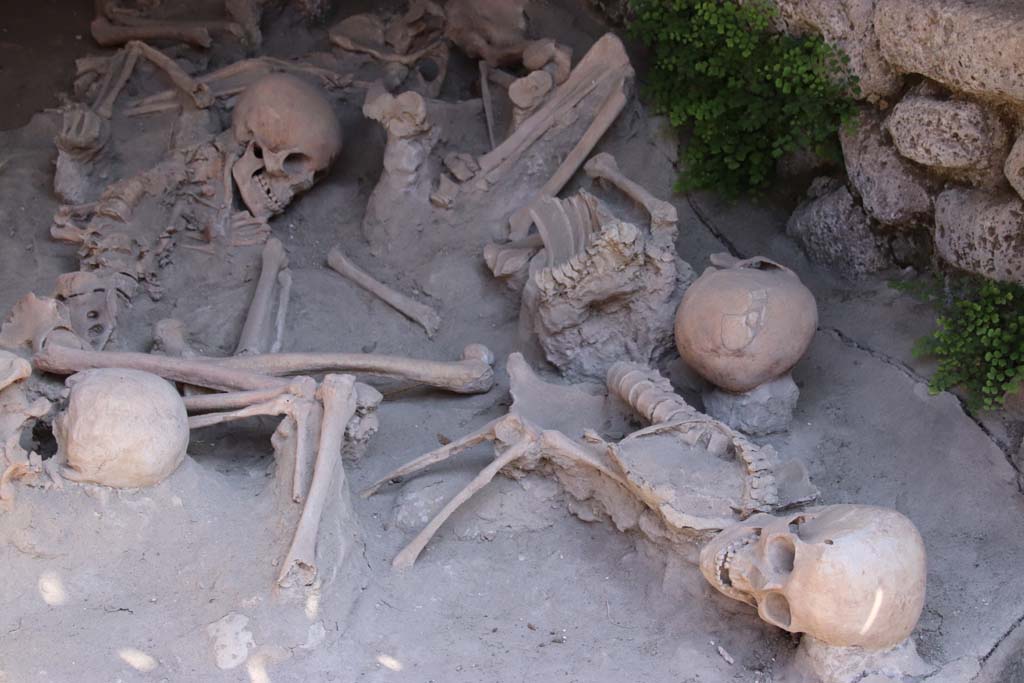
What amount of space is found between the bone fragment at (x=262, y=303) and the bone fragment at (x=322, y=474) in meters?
0.69

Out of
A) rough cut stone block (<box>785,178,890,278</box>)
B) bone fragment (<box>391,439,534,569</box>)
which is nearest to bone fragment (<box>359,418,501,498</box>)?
bone fragment (<box>391,439,534,569</box>)

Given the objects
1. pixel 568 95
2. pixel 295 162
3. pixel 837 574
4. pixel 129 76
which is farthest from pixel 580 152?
pixel 837 574

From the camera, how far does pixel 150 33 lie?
6031 millimetres

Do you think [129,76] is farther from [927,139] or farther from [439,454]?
[927,139]

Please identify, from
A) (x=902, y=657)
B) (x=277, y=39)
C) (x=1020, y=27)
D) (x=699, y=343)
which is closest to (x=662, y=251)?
(x=699, y=343)

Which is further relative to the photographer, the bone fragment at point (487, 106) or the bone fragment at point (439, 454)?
the bone fragment at point (487, 106)

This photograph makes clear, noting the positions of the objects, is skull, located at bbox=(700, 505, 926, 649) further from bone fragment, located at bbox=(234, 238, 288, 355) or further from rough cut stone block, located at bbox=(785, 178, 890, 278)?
bone fragment, located at bbox=(234, 238, 288, 355)

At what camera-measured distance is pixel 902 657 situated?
339 cm

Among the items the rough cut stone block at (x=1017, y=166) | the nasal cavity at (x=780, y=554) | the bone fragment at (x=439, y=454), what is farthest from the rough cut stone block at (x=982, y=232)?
the bone fragment at (x=439, y=454)

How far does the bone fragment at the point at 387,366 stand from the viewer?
4547mm

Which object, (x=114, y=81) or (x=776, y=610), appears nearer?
(x=776, y=610)

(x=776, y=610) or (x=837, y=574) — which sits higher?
(x=837, y=574)

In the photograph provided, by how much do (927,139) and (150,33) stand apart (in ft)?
12.2

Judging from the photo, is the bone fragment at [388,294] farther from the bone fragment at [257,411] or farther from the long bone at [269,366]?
the bone fragment at [257,411]
